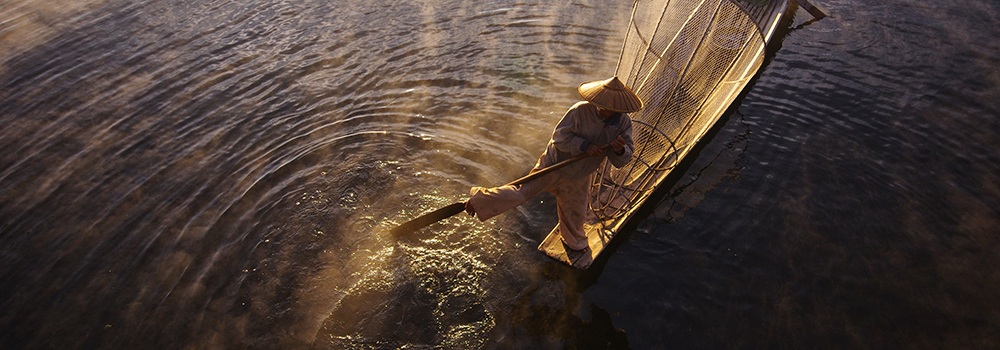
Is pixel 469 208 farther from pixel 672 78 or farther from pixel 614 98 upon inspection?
pixel 672 78

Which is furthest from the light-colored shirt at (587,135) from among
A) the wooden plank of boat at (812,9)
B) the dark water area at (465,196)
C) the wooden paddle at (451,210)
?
the wooden plank of boat at (812,9)

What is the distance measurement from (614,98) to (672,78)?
272 centimetres

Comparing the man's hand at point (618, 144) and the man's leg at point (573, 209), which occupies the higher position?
the man's hand at point (618, 144)

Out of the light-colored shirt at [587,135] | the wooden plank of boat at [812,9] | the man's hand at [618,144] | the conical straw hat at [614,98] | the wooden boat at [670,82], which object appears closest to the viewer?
the conical straw hat at [614,98]

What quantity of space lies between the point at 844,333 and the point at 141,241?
6707 mm

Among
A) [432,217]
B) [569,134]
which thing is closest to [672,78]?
[569,134]

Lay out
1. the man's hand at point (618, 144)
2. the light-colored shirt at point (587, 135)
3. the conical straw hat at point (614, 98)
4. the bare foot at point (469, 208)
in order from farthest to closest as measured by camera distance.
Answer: the bare foot at point (469, 208), the light-colored shirt at point (587, 135), the man's hand at point (618, 144), the conical straw hat at point (614, 98)

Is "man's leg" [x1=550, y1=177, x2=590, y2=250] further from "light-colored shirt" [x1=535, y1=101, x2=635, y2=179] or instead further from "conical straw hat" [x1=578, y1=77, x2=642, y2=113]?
"conical straw hat" [x1=578, y1=77, x2=642, y2=113]

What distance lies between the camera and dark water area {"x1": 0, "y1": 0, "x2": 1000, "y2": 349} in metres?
4.13

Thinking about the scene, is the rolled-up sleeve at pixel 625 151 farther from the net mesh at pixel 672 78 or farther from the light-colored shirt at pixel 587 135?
the net mesh at pixel 672 78

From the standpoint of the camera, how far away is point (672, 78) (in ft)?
19.5

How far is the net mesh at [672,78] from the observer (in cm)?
513

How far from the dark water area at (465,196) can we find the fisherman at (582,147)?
87 cm

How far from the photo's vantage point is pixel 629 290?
4.34m
